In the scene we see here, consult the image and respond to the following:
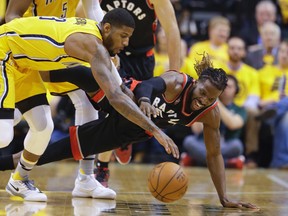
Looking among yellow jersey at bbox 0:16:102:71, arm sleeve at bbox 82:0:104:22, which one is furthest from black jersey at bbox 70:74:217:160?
arm sleeve at bbox 82:0:104:22

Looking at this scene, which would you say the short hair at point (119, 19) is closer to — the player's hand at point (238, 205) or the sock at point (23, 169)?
the sock at point (23, 169)

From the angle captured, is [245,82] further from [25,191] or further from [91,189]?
[25,191]

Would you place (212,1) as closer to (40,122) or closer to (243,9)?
(243,9)

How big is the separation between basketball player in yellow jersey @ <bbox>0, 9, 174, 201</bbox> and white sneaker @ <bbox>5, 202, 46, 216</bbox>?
0.15 meters

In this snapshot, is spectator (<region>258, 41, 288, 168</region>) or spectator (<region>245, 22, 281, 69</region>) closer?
spectator (<region>258, 41, 288, 168</region>)

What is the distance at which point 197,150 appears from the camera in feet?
31.4

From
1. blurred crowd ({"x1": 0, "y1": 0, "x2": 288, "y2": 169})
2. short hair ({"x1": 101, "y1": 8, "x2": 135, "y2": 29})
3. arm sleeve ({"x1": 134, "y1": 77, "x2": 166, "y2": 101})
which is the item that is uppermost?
short hair ({"x1": 101, "y1": 8, "x2": 135, "y2": 29})

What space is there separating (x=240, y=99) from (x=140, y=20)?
3.81 meters

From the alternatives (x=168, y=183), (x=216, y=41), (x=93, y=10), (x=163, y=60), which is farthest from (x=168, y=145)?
(x=216, y=41)

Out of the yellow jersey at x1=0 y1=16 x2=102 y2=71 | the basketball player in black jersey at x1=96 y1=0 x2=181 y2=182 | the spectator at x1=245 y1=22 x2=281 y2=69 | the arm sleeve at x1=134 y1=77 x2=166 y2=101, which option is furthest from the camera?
the spectator at x1=245 y1=22 x2=281 y2=69

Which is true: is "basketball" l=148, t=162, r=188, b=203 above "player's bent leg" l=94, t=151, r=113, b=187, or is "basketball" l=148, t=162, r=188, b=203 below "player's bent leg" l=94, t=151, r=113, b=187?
above

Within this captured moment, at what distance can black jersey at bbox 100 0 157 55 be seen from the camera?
21.5ft

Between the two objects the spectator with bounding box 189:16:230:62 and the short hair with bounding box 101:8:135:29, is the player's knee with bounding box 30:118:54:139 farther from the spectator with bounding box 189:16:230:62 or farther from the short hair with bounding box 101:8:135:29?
the spectator with bounding box 189:16:230:62

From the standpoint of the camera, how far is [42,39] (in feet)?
17.0
